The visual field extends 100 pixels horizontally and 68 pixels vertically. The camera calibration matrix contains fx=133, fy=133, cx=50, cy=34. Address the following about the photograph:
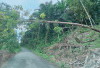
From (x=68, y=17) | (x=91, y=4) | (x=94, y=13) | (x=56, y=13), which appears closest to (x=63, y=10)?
(x=56, y=13)

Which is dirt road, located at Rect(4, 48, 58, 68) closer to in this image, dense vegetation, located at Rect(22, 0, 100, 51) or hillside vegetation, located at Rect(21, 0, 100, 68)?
hillside vegetation, located at Rect(21, 0, 100, 68)

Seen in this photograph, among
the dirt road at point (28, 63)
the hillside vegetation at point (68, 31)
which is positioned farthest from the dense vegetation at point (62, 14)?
the dirt road at point (28, 63)

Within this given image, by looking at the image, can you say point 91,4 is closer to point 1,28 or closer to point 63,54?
point 63,54

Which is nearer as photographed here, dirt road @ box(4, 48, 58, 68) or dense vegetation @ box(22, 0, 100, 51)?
dirt road @ box(4, 48, 58, 68)

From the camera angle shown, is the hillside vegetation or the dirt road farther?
the hillside vegetation

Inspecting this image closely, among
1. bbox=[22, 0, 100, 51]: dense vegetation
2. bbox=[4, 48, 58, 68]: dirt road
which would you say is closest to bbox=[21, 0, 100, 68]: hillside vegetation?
bbox=[22, 0, 100, 51]: dense vegetation

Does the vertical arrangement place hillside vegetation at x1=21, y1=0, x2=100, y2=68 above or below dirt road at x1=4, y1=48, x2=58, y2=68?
above

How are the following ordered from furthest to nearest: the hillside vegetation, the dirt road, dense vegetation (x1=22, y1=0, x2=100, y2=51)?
dense vegetation (x1=22, y1=0, x2=100, y2=51) → the hillside vegetation → the dirt road

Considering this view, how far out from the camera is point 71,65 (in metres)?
10.7

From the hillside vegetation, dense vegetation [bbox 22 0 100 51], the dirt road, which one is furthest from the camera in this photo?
dense vegetation [bbox 22 0 100 51]

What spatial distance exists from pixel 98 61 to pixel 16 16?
7.95 meters

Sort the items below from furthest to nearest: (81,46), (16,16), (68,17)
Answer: (68,17) < (81,46) < (16,16)

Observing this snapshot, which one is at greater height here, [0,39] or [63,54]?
[0,39]

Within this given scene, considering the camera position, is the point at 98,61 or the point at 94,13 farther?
the point at 94,13
